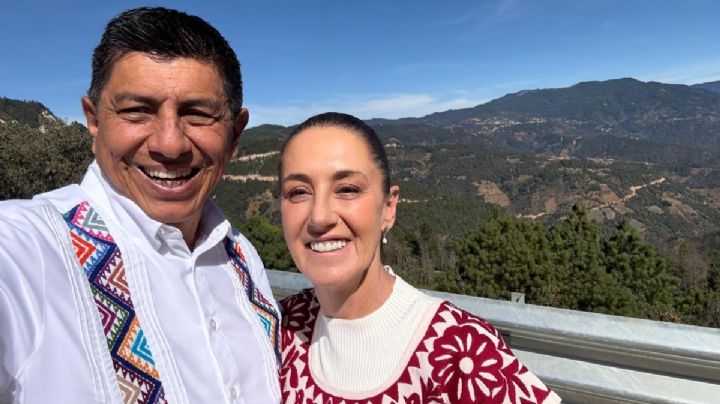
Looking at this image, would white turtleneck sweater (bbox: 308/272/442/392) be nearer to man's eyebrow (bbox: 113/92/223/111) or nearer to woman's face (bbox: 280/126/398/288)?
woman's face (bbox: 280/126/398/288)

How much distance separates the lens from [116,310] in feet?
4.68

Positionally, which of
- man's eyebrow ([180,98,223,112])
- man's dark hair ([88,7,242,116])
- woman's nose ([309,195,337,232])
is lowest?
woman's nose ([309,195,337,232])

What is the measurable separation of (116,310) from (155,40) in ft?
2.44

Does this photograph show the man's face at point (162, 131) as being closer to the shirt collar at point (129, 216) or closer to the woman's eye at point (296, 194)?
the shirt collar at point (129, 216)

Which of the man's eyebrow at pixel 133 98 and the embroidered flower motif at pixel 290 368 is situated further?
the embroidered flower motif at pixel 290 368

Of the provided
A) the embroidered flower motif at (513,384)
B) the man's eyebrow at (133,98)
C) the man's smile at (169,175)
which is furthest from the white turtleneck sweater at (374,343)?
the man's eyebrow at (133,98)

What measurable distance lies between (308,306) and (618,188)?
6439 inches

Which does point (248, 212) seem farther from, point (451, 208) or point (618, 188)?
point (618, 188)

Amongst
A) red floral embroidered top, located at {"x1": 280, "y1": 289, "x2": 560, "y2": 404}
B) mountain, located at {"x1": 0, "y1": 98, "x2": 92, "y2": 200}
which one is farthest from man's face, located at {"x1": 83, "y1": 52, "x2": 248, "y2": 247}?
mountain, located at {"x1": 0, "y1": 98, "x2": 92, "y2": 200}

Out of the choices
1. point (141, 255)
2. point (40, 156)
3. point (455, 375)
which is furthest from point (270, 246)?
point (455, 375)

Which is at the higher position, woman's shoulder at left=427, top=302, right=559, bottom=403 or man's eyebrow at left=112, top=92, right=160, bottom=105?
man's eyebrow at left=112, top=92, right=160, bottom=105

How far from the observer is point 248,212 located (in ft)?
299

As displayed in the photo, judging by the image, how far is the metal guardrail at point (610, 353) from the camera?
1.82 m

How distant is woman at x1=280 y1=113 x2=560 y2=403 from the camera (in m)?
1.61
